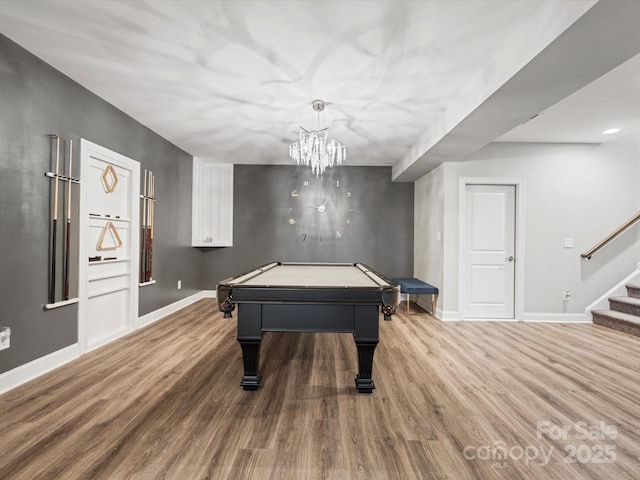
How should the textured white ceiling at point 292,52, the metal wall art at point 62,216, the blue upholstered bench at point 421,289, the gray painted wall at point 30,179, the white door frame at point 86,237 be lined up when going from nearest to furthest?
the textured white ceiling at point 292,52, the gray painted wall at point 30,179, the metal wall art at point 62,216, the white door frame at point 86,237, the blue upholstered bench at point 421,289

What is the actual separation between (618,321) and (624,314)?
261 millimetres

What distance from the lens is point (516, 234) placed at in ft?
14.8

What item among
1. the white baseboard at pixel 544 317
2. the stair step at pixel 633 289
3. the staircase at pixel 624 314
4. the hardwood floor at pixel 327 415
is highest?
the stair step at pixel 633 289

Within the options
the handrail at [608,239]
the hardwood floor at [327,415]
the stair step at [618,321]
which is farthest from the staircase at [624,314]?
the hardwood floor at [327,415]

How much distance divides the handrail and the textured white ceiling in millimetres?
2157

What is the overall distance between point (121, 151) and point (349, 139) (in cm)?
282

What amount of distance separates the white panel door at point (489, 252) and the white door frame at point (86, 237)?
438cm

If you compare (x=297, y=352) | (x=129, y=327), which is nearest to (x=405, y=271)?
(x=297, y=352)

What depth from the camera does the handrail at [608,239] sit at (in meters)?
4.31

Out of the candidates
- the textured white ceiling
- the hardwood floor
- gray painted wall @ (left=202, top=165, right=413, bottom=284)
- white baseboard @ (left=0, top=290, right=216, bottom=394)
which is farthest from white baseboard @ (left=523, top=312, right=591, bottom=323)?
white baseboard @ (left=0, top=290, right=216, bottom=394)

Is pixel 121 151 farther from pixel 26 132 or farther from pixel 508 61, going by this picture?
pixel 508 61

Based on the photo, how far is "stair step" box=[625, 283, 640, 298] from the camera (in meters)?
4.30

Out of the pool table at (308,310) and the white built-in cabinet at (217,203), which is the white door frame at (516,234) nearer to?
the pool table at (308,310)

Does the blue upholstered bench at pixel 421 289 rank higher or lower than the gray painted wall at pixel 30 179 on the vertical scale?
lower
